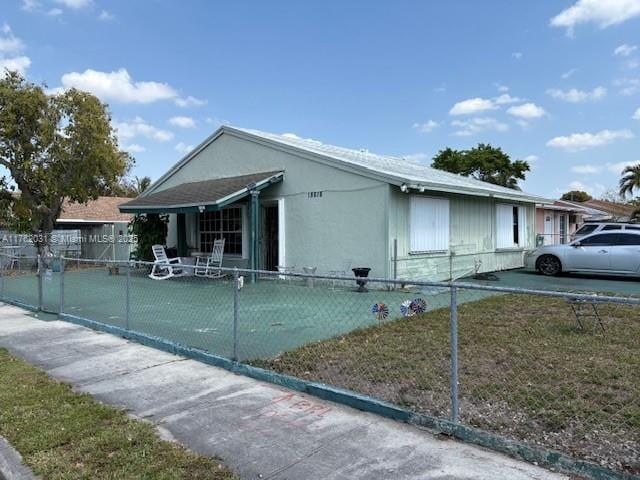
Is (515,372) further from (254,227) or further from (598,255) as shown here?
(598,255)

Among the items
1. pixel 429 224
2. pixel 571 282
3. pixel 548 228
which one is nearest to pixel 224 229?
pixel 429 224

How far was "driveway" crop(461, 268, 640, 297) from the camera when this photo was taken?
474 inches

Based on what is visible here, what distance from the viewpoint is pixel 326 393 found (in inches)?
192

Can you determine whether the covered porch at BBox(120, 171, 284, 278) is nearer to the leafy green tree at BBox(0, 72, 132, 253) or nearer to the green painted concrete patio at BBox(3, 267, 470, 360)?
the green painted concrete patio at BBox(3, 267, 470, 360)

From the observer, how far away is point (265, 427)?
4.20 meters

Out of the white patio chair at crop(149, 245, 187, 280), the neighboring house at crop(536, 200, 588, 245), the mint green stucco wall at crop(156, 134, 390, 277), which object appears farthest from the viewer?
the neighboring house at crop(536, 200, 588, 245)

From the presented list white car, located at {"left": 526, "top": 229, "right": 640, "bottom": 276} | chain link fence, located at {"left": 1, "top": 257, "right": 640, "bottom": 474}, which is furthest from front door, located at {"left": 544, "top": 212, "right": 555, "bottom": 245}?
chain link fence, located at {"left": 1, "top": 257, "right": 640, "bottom": 474}

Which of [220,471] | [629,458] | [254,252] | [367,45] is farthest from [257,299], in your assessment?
[367,45]

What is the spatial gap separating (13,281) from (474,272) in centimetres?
1494

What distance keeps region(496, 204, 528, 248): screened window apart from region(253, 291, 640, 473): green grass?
9068 millimetres

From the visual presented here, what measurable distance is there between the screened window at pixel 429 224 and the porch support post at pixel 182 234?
350 inches

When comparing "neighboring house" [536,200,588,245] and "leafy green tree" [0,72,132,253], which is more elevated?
"leafy green tree" [0,72,132,253]

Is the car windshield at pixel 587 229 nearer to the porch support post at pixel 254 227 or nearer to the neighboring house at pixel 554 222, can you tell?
the neighboring house at pixel 554 222

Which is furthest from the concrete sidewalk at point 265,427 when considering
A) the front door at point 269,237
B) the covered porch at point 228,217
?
the front door at point 269,237
